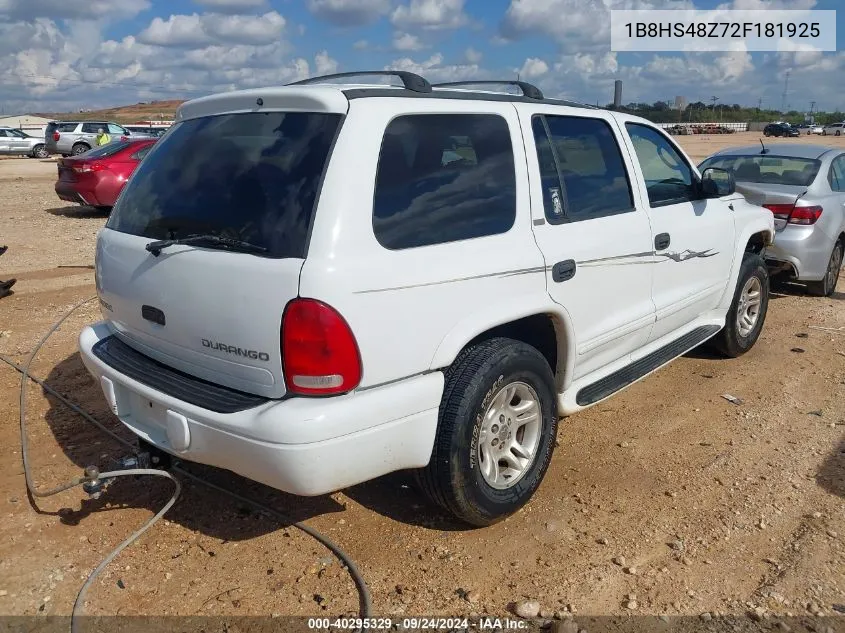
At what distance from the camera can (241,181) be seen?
111 inches

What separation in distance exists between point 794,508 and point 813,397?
5.70 feet

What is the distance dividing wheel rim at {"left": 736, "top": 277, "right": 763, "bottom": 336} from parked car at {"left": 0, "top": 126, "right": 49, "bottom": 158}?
37098 millimetres

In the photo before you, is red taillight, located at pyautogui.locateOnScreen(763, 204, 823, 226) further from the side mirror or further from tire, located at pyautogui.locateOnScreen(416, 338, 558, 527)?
tire, located at pyautogui.locateOnScreen(416, 338, 558, 527)

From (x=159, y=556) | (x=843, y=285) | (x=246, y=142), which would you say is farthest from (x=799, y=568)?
(x=843, y=285)

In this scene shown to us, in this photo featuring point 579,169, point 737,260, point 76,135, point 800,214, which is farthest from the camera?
point 76,135

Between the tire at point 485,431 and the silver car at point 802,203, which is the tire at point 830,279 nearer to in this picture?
the silver car at point 802,203

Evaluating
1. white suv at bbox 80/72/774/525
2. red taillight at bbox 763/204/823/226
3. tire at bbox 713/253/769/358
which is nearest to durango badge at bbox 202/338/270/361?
white suv at bbox 80/72/774/525

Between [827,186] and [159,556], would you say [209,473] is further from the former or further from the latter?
[827,186]

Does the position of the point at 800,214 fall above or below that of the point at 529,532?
above

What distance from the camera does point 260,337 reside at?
2598mm

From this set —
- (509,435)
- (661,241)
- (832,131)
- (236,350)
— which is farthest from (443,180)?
(832,131)

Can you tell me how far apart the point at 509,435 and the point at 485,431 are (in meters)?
0.21

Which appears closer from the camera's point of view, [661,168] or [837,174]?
[661,168]

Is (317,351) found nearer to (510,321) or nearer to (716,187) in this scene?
(510,321)
